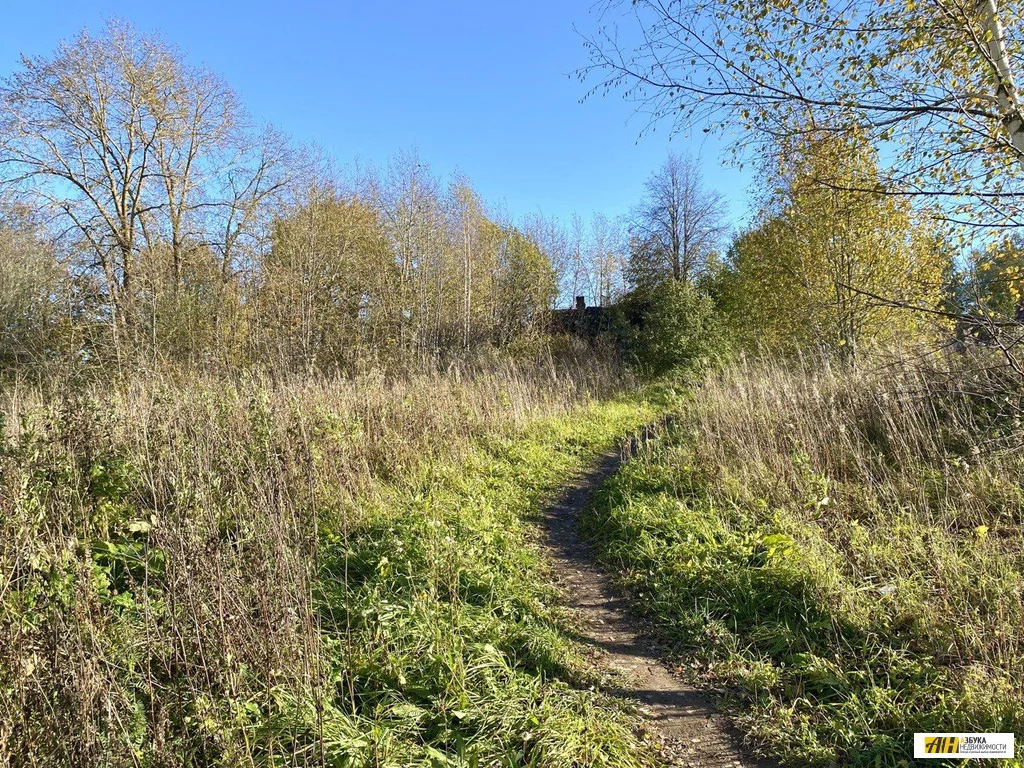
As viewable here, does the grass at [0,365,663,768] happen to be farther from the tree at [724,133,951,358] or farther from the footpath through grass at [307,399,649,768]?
the tree at [724,133,951,358]

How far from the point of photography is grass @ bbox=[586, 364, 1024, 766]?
8.66 feet

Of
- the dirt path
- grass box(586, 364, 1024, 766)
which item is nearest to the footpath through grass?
the dirt path

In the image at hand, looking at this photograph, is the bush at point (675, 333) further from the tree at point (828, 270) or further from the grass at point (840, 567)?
the grass at point (840, 567)

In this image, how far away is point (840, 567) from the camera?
3.81 metres

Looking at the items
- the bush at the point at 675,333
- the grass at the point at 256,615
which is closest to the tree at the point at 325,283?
the grass at the point at 256,615

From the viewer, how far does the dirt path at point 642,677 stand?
8.49ft

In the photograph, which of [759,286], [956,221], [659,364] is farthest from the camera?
[659,364]

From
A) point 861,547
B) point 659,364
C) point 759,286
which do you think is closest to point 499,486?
point 861,547

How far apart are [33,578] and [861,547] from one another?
5.21m

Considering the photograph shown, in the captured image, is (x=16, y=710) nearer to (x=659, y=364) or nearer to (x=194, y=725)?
(x=194, y=725)

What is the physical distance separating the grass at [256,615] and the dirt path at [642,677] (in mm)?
197

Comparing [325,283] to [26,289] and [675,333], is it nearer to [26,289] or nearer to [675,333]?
[26,289]

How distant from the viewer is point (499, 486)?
6.62m

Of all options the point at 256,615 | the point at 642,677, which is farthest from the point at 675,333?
the point at 256,615
